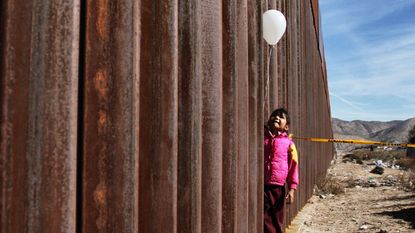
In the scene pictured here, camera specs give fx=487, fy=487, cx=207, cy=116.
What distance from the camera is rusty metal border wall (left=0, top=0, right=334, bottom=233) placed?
1.33 meters

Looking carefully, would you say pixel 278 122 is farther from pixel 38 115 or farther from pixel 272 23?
pixel 38 115

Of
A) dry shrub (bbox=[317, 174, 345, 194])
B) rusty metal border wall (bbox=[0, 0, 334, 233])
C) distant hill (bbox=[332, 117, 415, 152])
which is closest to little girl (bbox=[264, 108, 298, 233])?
rusty metal border wall (bbox=[0, 0, 334, 233])

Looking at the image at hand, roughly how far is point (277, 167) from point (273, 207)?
1.25 ft

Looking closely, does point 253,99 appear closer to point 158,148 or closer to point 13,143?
point 158,148

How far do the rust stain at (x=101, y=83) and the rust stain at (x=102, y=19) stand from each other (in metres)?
0.12

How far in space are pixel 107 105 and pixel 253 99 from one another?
1.84m

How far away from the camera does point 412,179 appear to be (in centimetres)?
1363

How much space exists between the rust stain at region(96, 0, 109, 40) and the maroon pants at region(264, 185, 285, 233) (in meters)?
2.99

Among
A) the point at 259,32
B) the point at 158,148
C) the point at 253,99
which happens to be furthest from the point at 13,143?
the point at 259,32

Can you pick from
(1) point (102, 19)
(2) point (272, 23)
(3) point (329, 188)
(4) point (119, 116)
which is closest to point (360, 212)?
(3) point (329, 188)

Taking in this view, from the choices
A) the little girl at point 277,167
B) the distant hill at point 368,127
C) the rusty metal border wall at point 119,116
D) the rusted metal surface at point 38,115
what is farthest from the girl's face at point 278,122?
the distant hill at point 368,127

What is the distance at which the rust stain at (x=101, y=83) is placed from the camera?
159cm

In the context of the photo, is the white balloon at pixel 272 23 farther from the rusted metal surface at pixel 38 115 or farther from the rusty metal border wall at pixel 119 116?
the rusted metal surface at pixel 38 115

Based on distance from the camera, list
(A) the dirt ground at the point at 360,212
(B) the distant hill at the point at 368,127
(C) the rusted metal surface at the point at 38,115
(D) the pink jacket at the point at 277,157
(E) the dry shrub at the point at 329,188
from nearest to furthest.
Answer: (C) the rusted metal surface at the point at 38,115
(D) the pink jacket at the point at 277,157
(A) the dirt ground at the point at 360,212
(E) the dry shrub at the point at 329,188
(B) the distant hill at the point at 368,127
